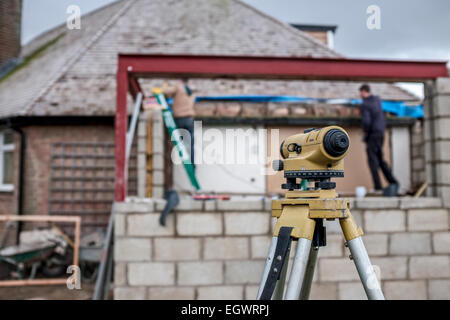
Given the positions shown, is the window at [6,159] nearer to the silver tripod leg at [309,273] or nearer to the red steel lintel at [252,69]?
the red steel lintel at [252,69]

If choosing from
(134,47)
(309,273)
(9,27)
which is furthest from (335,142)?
(9,27)

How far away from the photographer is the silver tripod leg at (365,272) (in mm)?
2177

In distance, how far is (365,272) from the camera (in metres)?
2.21

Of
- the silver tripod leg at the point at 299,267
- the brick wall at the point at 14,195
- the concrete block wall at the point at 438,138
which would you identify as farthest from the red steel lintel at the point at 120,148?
the brick wall at the point at 14,195

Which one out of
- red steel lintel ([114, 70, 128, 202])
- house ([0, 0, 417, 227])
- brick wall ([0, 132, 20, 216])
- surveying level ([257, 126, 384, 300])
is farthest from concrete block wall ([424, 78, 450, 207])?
brick wall ([0, 132, 20, 216])

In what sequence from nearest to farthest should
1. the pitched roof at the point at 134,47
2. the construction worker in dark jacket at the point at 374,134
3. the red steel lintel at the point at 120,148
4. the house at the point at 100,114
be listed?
the red steel lintel at the point at 120,148, the construction worker in dark jacket at the point at 374,134, the house at the point at 100,114, the pitched roof at the point at 134,47

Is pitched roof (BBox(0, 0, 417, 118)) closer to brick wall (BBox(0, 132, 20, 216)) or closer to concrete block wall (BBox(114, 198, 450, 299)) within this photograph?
brick wall (BBox(0, 132, 20, 216))

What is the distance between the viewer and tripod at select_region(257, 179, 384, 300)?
223 centimetres

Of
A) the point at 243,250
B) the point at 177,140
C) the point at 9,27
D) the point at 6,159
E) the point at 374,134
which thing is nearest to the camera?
the point at 243,250

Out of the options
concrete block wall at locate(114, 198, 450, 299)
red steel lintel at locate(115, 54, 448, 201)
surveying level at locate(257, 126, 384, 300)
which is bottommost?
concrete block wall at locate(114, 198, 450, 299)

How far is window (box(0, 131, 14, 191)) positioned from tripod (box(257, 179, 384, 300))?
35.5 ft

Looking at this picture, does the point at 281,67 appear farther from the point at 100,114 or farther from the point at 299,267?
the point at 100,114

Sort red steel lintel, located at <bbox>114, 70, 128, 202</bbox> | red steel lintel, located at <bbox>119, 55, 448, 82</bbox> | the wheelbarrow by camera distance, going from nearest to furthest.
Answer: red steel lintel, located at <bbox>114, 70, 128, 202</bbox>
red steel lintel, located at <bbox>119, 55, 448, 82</bbox>
the wheelbarrow

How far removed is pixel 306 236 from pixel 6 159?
37.0ft
